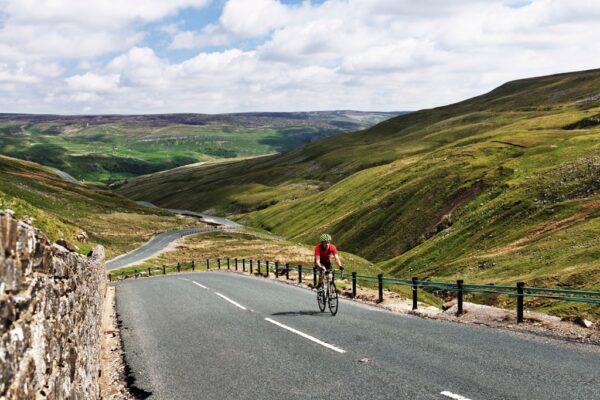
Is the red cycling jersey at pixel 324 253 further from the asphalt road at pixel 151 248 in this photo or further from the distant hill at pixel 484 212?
the asphalt road at pixel 151 248

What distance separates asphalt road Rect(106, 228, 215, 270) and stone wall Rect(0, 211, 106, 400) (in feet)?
219

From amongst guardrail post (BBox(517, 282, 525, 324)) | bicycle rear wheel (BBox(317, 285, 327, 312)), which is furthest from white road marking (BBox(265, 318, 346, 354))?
guardrail post (BBox(517, 282, 525, 324))

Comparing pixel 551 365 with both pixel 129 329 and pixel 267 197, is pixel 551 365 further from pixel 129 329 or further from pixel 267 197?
pixel 267 197

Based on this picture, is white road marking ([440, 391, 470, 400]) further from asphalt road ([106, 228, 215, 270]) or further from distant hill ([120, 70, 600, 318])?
asphalt road ([106, 228, 215, 270])

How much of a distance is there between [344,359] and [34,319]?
893 centimetres

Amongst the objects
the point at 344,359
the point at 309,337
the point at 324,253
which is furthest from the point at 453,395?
the point at 324,253

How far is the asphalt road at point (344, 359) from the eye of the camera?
10.3m

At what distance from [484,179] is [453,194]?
16.6 feet

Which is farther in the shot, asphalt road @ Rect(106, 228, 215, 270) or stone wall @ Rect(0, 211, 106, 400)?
asphalt road @ Rect(106, 228, 215, 270)

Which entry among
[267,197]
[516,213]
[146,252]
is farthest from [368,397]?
[267,197]

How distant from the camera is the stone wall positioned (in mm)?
4387

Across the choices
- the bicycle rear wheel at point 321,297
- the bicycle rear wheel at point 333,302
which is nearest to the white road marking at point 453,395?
the bicycle rear wheel at point 333,302

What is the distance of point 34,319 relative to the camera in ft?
17.4

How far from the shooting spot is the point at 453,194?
79750mm
